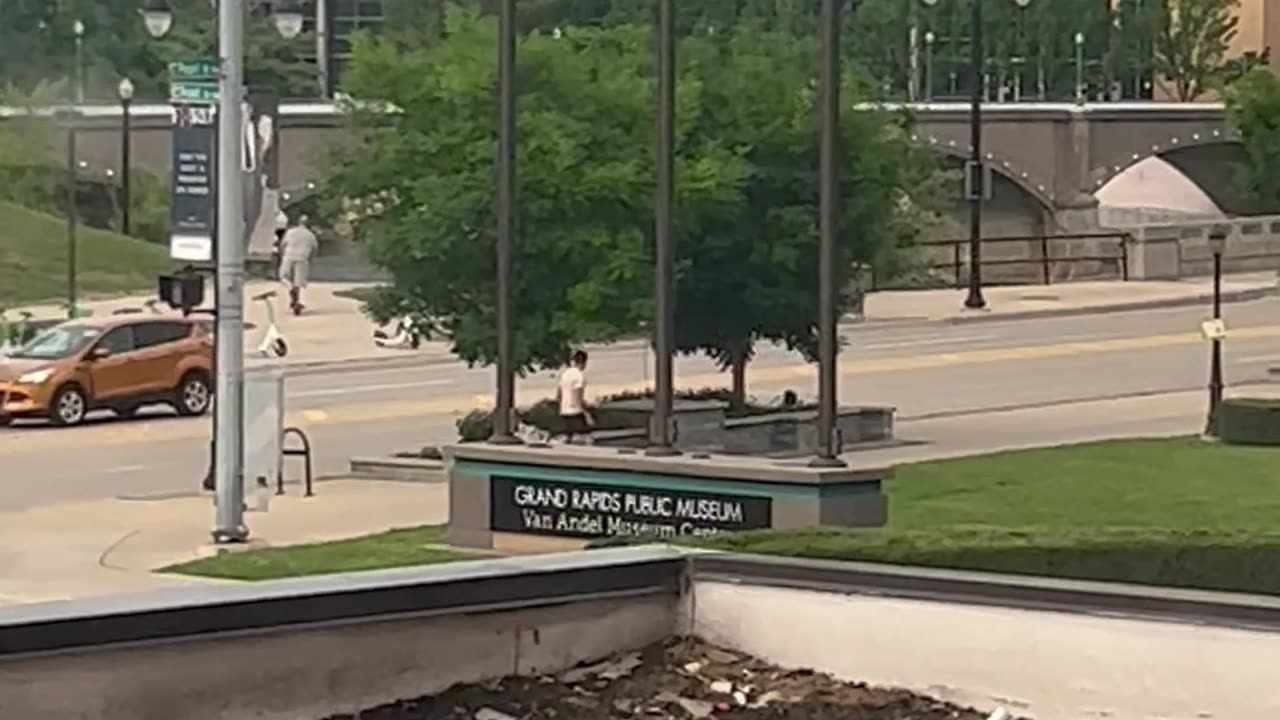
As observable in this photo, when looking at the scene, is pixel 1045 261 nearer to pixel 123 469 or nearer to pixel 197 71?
pixel 123 469

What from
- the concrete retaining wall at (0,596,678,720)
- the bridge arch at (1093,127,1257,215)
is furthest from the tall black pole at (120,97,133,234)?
the concrete retaining wall at (0,596,678,720)

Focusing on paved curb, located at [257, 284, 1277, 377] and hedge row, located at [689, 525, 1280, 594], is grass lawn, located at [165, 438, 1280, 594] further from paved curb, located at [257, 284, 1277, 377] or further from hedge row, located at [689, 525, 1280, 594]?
paved curb, located at [257, 284, 1277, 377]

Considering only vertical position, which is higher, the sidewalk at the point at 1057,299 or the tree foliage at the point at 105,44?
the tree foliage at the point at 105,44

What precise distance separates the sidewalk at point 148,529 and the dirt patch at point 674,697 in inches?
431

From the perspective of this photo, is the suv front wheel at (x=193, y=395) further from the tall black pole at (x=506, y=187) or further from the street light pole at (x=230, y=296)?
the tall black pole at (x=506, y=187)

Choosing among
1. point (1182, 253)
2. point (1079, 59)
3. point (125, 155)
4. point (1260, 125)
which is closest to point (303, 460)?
point (125, 155)

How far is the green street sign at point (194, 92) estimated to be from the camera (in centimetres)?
2414

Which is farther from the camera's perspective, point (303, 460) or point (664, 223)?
point (303, 460)

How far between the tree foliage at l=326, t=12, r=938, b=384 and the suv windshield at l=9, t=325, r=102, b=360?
688 centimetres

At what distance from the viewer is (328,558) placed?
20.8m

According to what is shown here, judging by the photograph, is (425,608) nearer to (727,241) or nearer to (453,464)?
(453,464)

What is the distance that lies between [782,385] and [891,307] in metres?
18.0

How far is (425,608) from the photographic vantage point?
28.9 feet

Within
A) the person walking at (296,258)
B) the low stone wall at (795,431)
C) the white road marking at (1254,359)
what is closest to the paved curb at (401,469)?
the low stone wall at (795,431)
